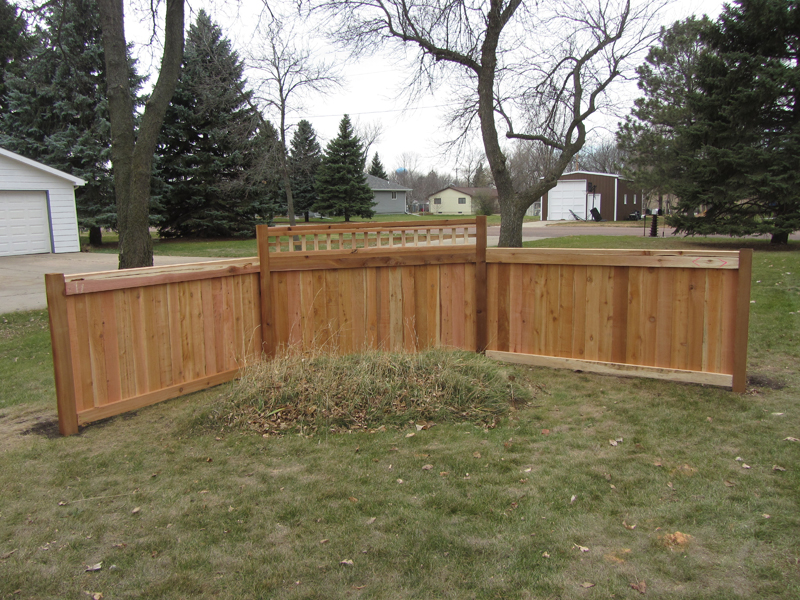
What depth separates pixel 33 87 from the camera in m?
22.2

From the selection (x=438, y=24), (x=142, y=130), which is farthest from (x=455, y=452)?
(x=438, y=24)

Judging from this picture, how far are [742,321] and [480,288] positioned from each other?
2338 mm

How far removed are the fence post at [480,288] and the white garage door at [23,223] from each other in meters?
18.7

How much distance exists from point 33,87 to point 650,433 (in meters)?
26.0

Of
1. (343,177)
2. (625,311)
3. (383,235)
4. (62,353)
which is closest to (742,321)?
(625,311)

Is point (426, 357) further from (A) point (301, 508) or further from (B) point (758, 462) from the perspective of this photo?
(B) point (758, 462)

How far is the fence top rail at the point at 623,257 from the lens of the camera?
4855 mm

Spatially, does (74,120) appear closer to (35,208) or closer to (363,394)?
(35,208)

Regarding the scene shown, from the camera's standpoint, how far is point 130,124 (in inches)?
330

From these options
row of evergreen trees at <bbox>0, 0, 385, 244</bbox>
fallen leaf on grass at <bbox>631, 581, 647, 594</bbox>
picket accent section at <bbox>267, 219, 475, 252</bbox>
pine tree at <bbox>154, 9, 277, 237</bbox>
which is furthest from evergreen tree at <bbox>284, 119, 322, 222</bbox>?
fallen leaf on grass at <bbox>631, 581, 647, 594</bbox>

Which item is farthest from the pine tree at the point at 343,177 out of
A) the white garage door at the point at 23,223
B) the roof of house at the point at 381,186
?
the white garage door at the point at 23,223

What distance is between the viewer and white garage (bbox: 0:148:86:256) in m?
18.5

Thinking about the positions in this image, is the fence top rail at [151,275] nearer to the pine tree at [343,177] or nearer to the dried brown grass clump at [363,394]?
the dried brown grass clump at [363,394]

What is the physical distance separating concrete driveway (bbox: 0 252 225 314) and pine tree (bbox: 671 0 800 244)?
15.1 meters
